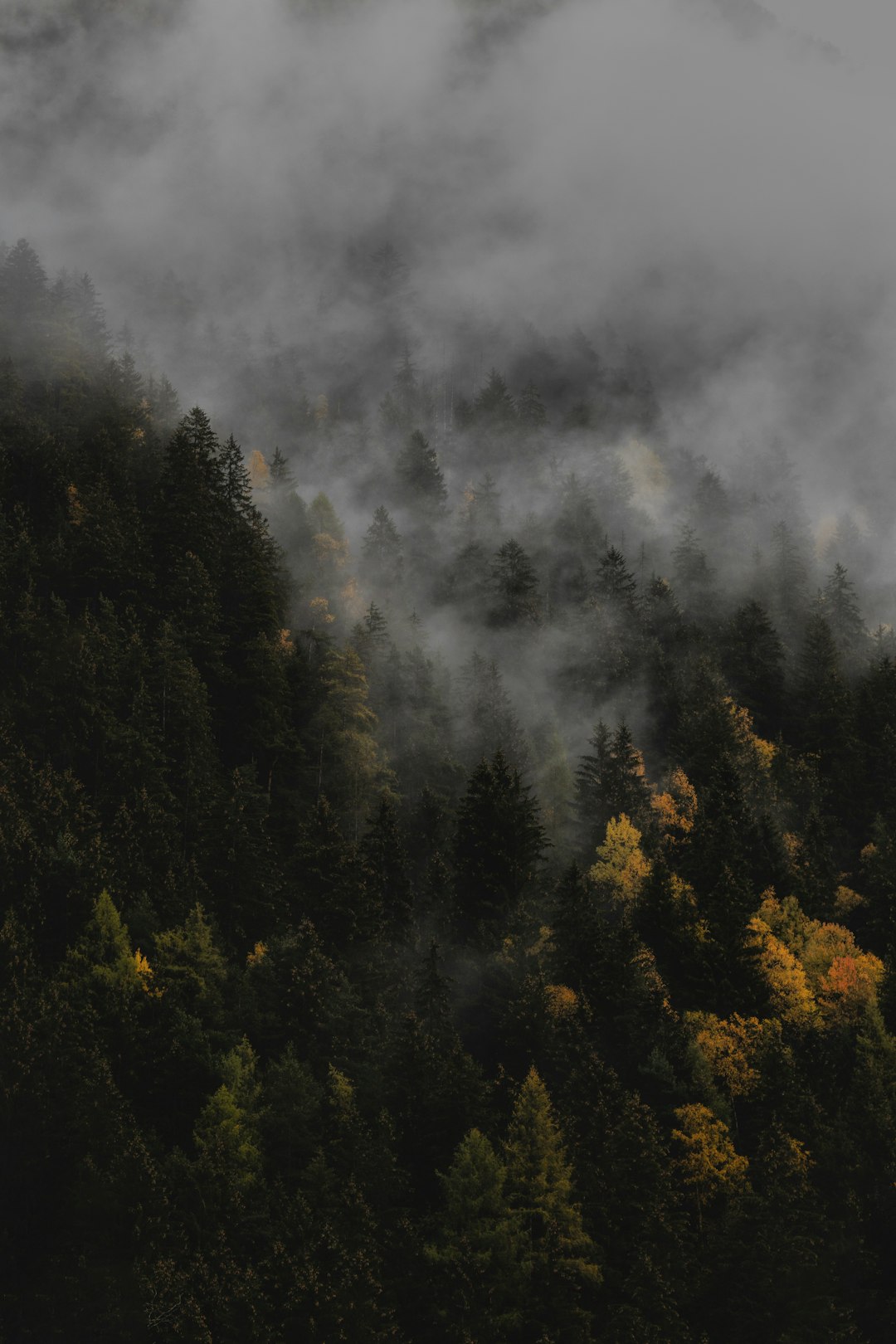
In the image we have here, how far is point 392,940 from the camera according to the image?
6869 centimetres

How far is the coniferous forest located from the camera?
50875 mm

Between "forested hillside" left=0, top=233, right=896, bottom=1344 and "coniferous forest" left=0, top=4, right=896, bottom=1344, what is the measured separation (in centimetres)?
22

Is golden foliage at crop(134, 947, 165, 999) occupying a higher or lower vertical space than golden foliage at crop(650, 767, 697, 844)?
lower

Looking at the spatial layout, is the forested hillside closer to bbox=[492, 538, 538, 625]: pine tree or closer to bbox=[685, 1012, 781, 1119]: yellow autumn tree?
bbox=[685, 1012, 781, 1119]: yellow autumn tree

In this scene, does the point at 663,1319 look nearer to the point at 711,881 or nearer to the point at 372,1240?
the point at 372,1240

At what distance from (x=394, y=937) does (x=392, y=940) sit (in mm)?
271

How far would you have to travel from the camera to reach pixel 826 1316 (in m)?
51.9

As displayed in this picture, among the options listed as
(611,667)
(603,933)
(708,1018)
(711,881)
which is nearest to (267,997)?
(603,933)

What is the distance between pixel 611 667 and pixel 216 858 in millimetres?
53315

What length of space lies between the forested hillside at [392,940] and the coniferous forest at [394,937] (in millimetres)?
222

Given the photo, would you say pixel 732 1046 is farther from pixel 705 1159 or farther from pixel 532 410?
pixel 532 410

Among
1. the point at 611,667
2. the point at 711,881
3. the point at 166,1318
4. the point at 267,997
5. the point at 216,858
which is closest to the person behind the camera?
the point at 166,1318

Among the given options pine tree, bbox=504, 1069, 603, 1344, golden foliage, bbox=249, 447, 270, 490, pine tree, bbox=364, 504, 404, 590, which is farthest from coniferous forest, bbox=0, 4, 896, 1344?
golden foliage, bbox=249, 447, 270, 490

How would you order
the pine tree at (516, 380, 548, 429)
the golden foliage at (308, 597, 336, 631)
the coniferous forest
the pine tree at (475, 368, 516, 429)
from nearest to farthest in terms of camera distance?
the coniferous forest → the golden foliage at (308, 597, 336, 631) → the pine tree at (516, 380, 548, 429) → the pine tree at (475, 368, 516, 429)
